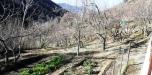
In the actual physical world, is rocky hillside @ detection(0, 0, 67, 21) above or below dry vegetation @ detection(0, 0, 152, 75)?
above

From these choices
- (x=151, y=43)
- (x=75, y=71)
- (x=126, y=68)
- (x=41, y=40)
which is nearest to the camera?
(x=151, y=43)

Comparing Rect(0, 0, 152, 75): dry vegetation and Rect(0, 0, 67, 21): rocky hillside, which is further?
Rect(0, 0, 67, 21): rocky hillside

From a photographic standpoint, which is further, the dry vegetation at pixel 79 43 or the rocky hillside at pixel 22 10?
the rocky hillside at pixel 22 10

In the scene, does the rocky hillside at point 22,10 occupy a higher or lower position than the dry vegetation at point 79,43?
higher

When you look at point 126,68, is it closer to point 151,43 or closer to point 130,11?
point 151,43

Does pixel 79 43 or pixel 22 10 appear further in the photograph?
pixel 22 10

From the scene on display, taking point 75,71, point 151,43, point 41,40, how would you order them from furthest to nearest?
point 41,40 < point 75,71 < point 151,43

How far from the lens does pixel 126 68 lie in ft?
60.2

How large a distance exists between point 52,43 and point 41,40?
141 inches

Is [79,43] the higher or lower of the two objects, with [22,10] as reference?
lower

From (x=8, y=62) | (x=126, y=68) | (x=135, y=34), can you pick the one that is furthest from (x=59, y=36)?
(x=126, y=68)

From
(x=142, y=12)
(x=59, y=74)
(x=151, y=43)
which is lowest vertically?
(x=59, y=74)

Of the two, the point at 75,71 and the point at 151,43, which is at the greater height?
the point at 151,43

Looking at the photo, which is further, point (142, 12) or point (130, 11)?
point (130, 11)
